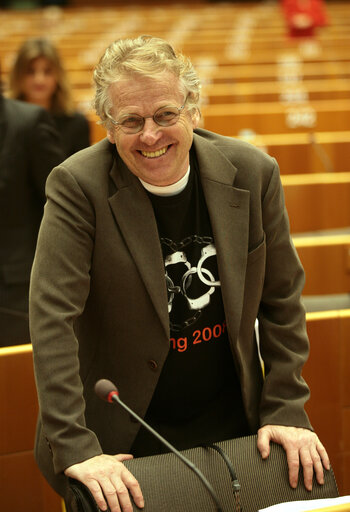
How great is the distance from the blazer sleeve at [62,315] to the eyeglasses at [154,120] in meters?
0.10

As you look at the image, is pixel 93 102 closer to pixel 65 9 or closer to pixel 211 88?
pixel 211 88

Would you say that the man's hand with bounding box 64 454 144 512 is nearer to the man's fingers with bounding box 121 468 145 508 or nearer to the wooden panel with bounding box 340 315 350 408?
the man's fingers with bounding box 121 468 145 508

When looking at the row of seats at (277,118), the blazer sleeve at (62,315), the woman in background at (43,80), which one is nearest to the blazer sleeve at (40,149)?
the row of seats at (277,118)

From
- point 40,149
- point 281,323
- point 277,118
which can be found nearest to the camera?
point 281,323

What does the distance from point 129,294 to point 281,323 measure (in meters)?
0.25

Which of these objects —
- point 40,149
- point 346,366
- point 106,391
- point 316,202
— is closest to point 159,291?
point 106,391

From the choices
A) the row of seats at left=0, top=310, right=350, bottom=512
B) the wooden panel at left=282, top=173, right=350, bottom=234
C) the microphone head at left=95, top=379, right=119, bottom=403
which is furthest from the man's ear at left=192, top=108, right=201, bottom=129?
the wooden panel at left=282, top=173, right=350, bottom=234

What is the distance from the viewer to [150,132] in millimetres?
946

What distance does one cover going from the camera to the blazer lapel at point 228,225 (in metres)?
1.00

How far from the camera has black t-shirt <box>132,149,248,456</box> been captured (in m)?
1.01

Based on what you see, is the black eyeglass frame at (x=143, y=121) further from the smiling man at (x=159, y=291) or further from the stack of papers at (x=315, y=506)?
the stack of papers at (x=315, y=506)

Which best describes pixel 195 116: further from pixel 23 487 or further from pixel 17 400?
pixel 23 487

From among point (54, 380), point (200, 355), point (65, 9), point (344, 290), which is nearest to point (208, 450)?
point (200, 355)

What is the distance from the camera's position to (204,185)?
3.35ft
